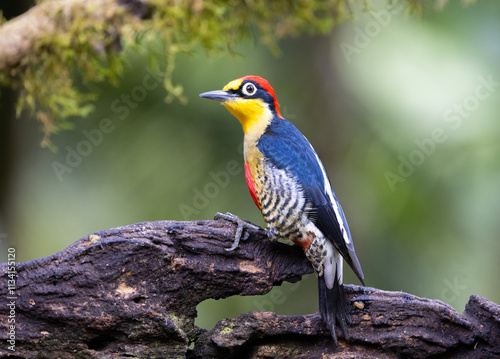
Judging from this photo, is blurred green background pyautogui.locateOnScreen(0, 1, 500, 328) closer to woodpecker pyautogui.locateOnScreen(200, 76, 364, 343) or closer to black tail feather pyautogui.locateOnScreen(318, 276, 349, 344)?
woodpecker pyautogui.locateOnScreen(200, 76, 364, 343)

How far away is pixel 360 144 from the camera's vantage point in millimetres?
6160

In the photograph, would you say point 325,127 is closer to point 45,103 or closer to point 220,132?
point 220,132

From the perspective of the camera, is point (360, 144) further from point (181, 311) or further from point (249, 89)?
point (181, 311)

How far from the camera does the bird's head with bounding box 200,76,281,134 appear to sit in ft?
10.9

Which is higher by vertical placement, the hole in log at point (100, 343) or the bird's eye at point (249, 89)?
the bird's eye at point (249, 89)

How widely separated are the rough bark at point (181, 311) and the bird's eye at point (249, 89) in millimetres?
874

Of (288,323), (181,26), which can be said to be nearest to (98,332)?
(288,323)

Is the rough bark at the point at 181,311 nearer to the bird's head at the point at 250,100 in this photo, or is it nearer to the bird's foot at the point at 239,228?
the bird's foot at the point at 239,228

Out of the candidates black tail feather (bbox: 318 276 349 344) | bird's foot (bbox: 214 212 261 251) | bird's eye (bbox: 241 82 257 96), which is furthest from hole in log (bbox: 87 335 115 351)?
bird's eye (bbox: 241 82 257 96)

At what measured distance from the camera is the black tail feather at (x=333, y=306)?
8.93ft

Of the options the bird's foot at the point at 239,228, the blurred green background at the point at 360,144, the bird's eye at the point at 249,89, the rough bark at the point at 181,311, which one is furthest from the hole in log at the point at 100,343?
the blurred green background at the point at 360,144

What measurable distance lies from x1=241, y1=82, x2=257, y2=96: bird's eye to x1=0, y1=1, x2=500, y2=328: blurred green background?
2426 mm

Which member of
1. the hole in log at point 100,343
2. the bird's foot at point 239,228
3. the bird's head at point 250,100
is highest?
the bird's head at point 250,100

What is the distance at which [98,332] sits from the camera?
258 centimetres
